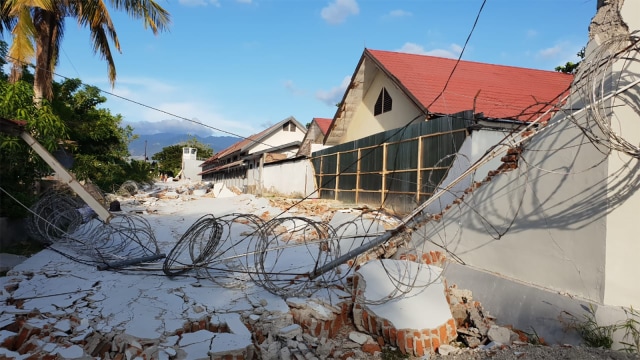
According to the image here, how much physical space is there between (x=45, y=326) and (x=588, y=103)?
554 cm

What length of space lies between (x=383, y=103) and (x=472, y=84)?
2846mm

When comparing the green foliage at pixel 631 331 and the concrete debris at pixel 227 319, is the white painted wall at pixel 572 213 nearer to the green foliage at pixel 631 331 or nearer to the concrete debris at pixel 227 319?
the green foliage at pixel 631 331

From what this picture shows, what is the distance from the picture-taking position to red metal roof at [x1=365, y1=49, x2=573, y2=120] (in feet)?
33.7

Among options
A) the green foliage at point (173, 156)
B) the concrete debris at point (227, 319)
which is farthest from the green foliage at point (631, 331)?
the green foliage at point (173, 156)

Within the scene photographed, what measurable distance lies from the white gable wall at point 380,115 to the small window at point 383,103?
138 millimetres

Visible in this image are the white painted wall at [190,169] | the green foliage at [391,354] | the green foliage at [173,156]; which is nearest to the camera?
the green foliage at [391,354]

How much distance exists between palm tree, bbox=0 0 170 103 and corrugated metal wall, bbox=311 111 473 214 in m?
8.34

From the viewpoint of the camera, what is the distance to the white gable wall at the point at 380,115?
38.9 ft

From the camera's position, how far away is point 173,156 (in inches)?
2260

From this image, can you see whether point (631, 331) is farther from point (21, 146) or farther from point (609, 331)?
point (21, 146)

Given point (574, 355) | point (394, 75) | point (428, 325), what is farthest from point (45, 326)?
point (394, 75)

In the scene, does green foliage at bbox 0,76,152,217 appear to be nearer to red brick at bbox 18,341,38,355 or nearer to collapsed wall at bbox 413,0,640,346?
red brick at bbox 18,341,38,355

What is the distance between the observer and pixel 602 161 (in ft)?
11.5

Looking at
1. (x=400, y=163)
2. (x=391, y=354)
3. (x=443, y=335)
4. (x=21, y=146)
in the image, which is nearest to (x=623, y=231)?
(x=443, y=335)
